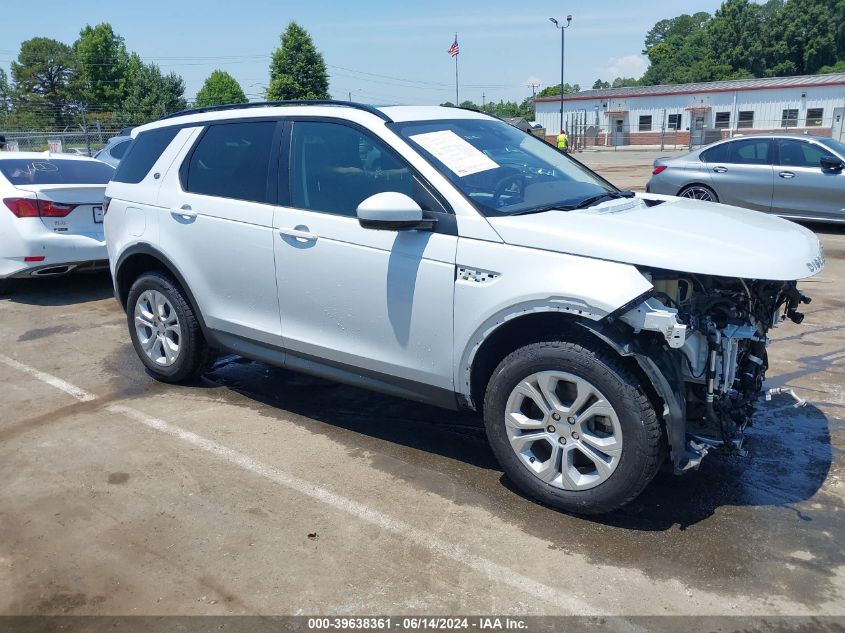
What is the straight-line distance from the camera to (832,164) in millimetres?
10844

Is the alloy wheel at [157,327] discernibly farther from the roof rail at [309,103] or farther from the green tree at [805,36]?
the green tree at [805,36]

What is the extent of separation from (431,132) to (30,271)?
5662 mm

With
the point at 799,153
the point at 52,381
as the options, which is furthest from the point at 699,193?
the point at 52,381

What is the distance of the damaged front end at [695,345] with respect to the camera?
3133 millimetres

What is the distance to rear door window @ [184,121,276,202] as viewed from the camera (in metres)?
4.48

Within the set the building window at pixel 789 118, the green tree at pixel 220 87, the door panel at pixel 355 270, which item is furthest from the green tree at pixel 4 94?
the door panel at pixel 355 270

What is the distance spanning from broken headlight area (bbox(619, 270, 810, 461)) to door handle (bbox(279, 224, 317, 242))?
1844 millimetres

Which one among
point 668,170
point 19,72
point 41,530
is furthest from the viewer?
point 19,72

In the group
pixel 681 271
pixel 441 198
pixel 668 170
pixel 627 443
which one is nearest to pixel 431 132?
pixel 441 198

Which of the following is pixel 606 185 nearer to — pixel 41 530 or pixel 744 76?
pixel 41 530

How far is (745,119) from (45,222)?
56.0 meters

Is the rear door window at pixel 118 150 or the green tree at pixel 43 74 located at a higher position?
the green tree at pixel 43 74

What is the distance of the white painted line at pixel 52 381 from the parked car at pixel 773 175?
9005mm

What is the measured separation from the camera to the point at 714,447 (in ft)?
11.0
